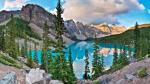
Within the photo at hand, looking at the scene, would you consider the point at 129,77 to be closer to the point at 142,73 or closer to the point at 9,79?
the point at 142,73

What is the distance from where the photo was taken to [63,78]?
6450 cm

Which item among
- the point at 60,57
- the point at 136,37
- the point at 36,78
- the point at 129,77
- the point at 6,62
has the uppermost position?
the point at 136,37

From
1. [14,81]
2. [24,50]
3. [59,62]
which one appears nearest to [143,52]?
[24,50]

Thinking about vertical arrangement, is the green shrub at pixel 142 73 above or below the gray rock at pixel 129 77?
above

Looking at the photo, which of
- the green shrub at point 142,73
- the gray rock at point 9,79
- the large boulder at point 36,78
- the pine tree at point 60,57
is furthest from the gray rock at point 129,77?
the gray rock at point 9,79

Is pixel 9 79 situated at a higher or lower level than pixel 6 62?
higher

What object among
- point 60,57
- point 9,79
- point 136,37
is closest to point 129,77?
point 60,57

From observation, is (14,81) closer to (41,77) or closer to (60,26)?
(41,77)

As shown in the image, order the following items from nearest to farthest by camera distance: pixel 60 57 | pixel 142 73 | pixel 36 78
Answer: pixel 36 78 < pixel 142 73 < pixel 60 57

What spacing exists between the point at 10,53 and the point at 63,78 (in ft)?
231

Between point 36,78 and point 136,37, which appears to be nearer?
point 36,78

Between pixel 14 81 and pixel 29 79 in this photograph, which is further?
pixel 29 79

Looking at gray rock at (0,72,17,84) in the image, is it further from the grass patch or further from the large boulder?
the grass patch

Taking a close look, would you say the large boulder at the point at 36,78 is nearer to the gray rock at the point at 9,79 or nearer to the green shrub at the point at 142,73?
the gray rock at the point at 9,79
